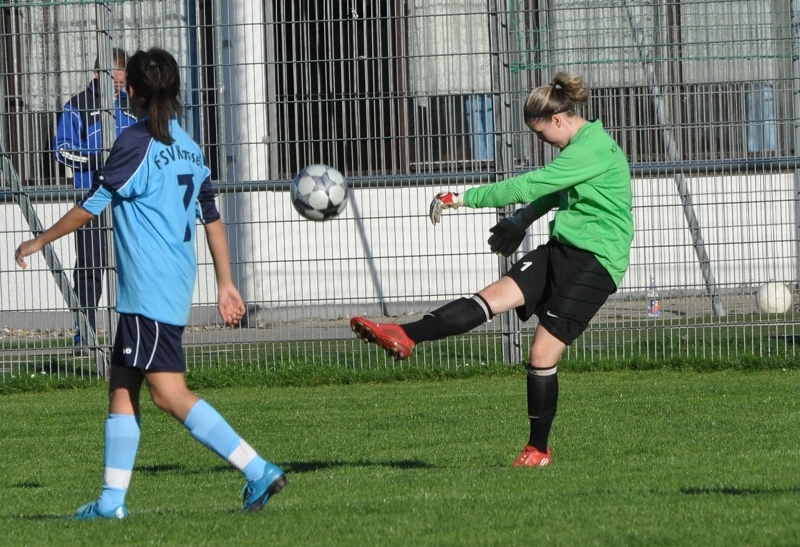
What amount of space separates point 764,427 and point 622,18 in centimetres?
505

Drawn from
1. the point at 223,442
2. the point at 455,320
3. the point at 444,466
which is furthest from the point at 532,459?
the point at 223,442

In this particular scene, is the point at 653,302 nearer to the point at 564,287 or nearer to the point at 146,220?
the point at 564,287

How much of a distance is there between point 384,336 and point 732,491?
5.84 feet

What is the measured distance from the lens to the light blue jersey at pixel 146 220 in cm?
498

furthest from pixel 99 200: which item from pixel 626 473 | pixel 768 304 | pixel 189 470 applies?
pixel 768 304

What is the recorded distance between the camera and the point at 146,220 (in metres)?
5.01

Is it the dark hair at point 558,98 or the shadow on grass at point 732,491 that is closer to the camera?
the shadow on grass at point 732,491

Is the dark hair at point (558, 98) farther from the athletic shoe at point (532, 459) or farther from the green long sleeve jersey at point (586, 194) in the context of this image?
the athletic shoe at point (532, 459)

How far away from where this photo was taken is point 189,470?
22.4ft

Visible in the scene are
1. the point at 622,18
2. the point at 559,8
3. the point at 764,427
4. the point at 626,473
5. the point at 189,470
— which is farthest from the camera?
the point at 622,18

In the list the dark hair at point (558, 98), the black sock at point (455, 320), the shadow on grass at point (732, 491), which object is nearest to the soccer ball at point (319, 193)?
the black sock at point (455, 320)

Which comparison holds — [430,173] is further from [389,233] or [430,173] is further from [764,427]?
[764,427]

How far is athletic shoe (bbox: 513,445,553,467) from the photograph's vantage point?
6.40m

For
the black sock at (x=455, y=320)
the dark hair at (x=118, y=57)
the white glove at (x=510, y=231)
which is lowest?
the black sock at (x=455, y=320)
